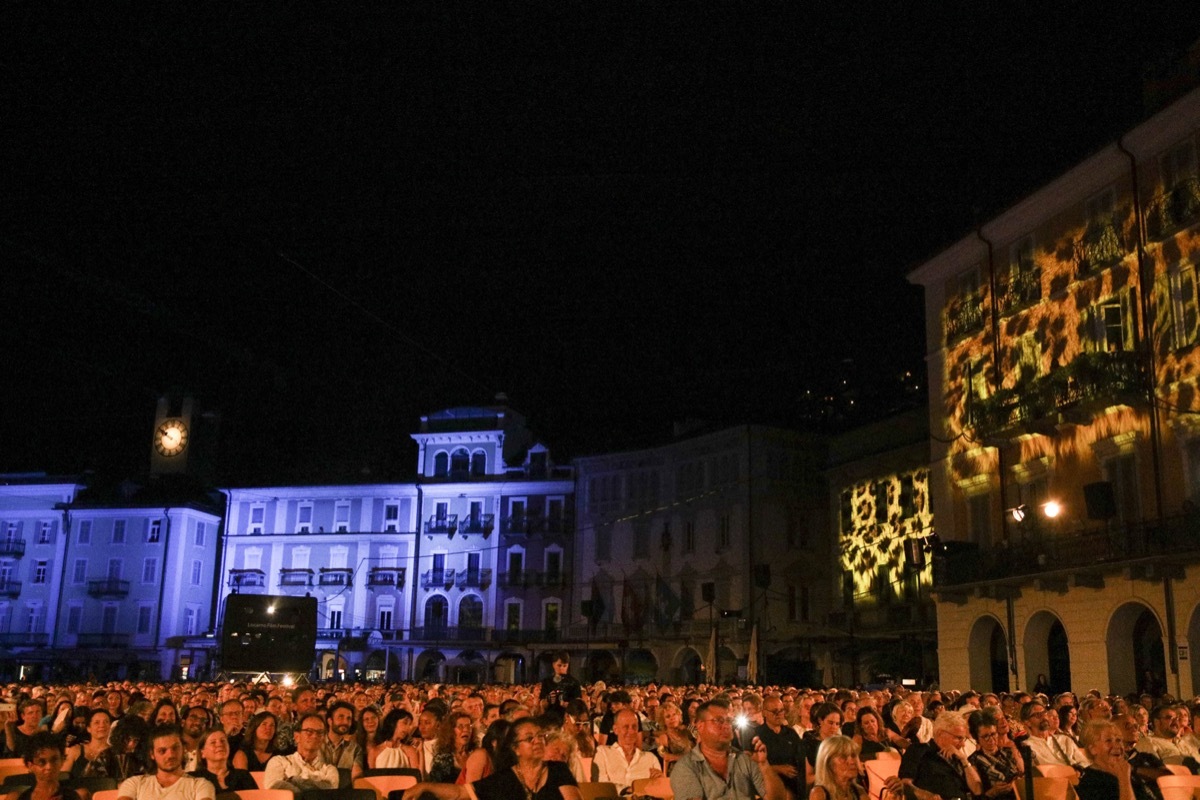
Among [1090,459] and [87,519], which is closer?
[1090,459]

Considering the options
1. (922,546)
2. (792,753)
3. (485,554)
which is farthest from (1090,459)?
(485,554)

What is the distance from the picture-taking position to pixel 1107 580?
86.7ft

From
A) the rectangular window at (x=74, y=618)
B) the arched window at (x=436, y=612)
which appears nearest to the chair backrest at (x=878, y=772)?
the arched window at (x=436, y=612)

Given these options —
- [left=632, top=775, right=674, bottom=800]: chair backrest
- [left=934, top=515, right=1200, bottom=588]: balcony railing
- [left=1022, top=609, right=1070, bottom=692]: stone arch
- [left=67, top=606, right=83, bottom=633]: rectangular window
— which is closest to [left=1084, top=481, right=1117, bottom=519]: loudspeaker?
[left=934, top=515, right=1200, bottom=588]: balcony railing

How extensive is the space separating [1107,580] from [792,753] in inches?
641

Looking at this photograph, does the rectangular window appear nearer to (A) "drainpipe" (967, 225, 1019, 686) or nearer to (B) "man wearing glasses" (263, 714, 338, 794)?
(A) "drainpipe" (967, 225, 1019, 686)

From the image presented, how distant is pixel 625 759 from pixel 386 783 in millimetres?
2200

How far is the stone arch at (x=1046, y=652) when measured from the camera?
29.1 meters

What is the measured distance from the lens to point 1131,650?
26562mm

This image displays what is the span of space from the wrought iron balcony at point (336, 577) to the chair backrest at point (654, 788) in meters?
58.9

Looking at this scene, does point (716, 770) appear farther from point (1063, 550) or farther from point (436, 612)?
point (436, 612)

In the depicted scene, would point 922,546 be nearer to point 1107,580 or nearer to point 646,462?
point 1107,580

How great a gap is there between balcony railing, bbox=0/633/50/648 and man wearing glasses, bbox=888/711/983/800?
66.8 meters

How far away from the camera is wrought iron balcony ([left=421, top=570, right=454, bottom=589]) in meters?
64.8
